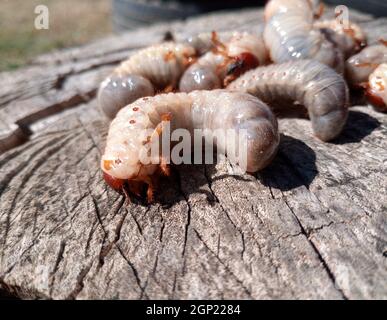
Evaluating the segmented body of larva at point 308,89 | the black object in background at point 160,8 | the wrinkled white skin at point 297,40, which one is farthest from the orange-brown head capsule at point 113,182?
the black object in background at point 160,8

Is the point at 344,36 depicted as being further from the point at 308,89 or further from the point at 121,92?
the point at 121,92

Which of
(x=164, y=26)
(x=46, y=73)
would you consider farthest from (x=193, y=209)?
(x=164, y=26)

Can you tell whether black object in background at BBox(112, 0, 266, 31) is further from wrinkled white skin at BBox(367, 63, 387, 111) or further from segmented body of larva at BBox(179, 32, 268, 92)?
wrinkled white skin at BBox(367, 63, 387, 111)

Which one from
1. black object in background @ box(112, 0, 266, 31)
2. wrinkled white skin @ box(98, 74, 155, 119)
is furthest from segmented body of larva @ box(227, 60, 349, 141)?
black object in background @ box(112, 0, 266, 31)

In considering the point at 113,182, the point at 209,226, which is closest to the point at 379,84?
the point at 209,226

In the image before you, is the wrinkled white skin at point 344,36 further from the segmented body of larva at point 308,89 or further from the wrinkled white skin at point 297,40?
the segmented body of larva at point 308,89
